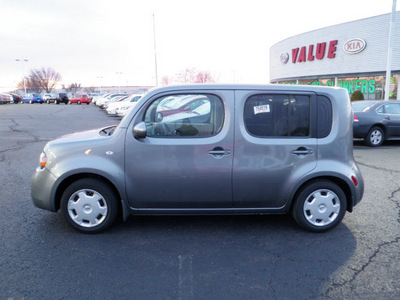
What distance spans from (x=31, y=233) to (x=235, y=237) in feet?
7.99

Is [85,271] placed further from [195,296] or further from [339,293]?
[339,293]

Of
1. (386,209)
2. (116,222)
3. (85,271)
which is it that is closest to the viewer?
(85,271)

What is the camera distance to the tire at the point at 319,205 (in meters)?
3.94

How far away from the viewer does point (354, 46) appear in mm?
29609

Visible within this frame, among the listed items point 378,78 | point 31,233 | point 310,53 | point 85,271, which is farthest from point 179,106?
point 310,53

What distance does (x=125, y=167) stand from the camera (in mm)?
3811

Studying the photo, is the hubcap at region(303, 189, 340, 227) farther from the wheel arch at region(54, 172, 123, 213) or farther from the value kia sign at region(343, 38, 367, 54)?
the value kia sign at region(343, 38, 367, 54)

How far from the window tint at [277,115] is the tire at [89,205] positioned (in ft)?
6.01

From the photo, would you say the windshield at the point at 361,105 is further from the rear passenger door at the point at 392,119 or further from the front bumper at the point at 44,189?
the front bumper at the point at 44,189

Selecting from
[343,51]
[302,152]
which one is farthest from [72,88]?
[302,152]

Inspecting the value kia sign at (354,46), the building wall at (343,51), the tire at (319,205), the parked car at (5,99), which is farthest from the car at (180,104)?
the parked car at (5,99)

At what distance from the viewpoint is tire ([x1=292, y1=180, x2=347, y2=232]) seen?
3.94 m

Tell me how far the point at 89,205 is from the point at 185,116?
1.54 m

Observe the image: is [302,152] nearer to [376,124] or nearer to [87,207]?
[87,207]
